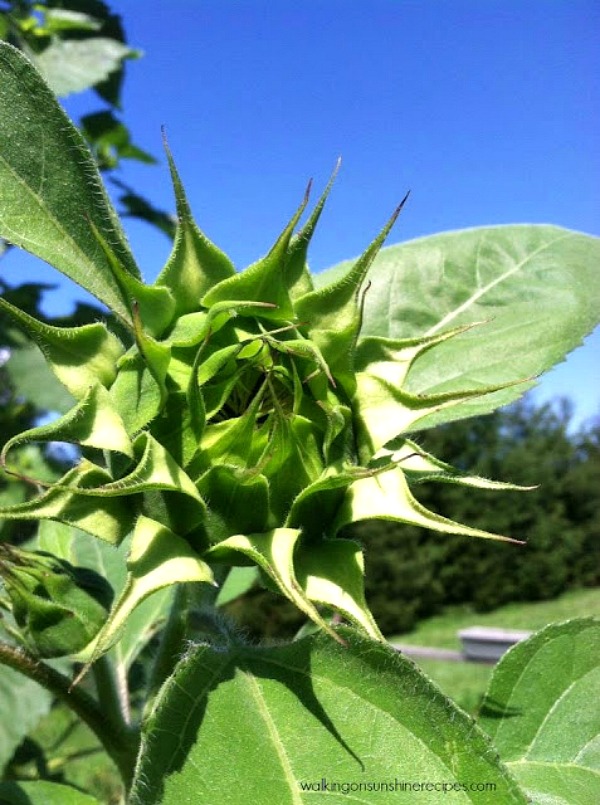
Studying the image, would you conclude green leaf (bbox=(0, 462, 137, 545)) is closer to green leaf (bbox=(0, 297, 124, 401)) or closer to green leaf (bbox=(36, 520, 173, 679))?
green leaf (bbox=(0, 297, 124, 401))

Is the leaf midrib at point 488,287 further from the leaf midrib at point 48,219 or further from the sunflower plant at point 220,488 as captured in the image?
the leaf midrib at point 48,219

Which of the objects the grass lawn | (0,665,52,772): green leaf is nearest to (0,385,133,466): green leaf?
(0,665,52,772): green leaf

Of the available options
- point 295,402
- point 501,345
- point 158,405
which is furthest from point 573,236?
point 158,405

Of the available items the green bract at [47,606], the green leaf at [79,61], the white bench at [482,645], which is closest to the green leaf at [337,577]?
the green bract at [47,606]

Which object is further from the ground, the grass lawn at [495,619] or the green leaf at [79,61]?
the green leaf at [79,61]

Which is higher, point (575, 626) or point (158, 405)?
point (158, 405)

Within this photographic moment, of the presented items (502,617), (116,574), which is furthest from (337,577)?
(502,617)

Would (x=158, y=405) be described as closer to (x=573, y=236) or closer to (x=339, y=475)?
(x=339, y=475)
